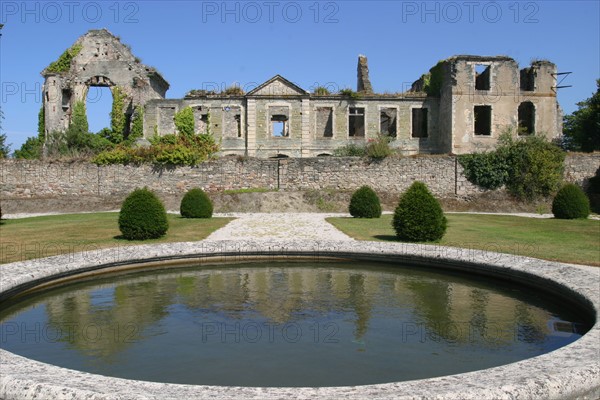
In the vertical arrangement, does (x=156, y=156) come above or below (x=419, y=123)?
below

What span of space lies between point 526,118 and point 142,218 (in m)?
Answer: 25.5

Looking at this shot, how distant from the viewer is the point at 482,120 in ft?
100

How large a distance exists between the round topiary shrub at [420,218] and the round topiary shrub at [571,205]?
31.0 ft

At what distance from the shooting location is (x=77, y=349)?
16.4 ft

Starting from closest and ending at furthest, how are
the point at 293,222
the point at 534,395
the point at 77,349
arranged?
the point at 534,395, the point at 77,349, the point at 293,222

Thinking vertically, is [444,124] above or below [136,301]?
above

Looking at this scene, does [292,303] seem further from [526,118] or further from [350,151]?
[526,118]

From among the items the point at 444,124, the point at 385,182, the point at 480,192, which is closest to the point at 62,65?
the point at 385,182

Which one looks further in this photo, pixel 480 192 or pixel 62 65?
pixel 62 65

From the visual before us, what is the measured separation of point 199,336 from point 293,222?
11.0 metres

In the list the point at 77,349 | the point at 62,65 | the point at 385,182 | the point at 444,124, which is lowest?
the point at 77,349

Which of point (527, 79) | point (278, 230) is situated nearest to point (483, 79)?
point (527, 79)

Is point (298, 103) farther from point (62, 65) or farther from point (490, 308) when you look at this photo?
point (490, 308)

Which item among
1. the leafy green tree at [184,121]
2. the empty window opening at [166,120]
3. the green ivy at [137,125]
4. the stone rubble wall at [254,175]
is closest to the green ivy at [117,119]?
the green ivy at [137,125]
